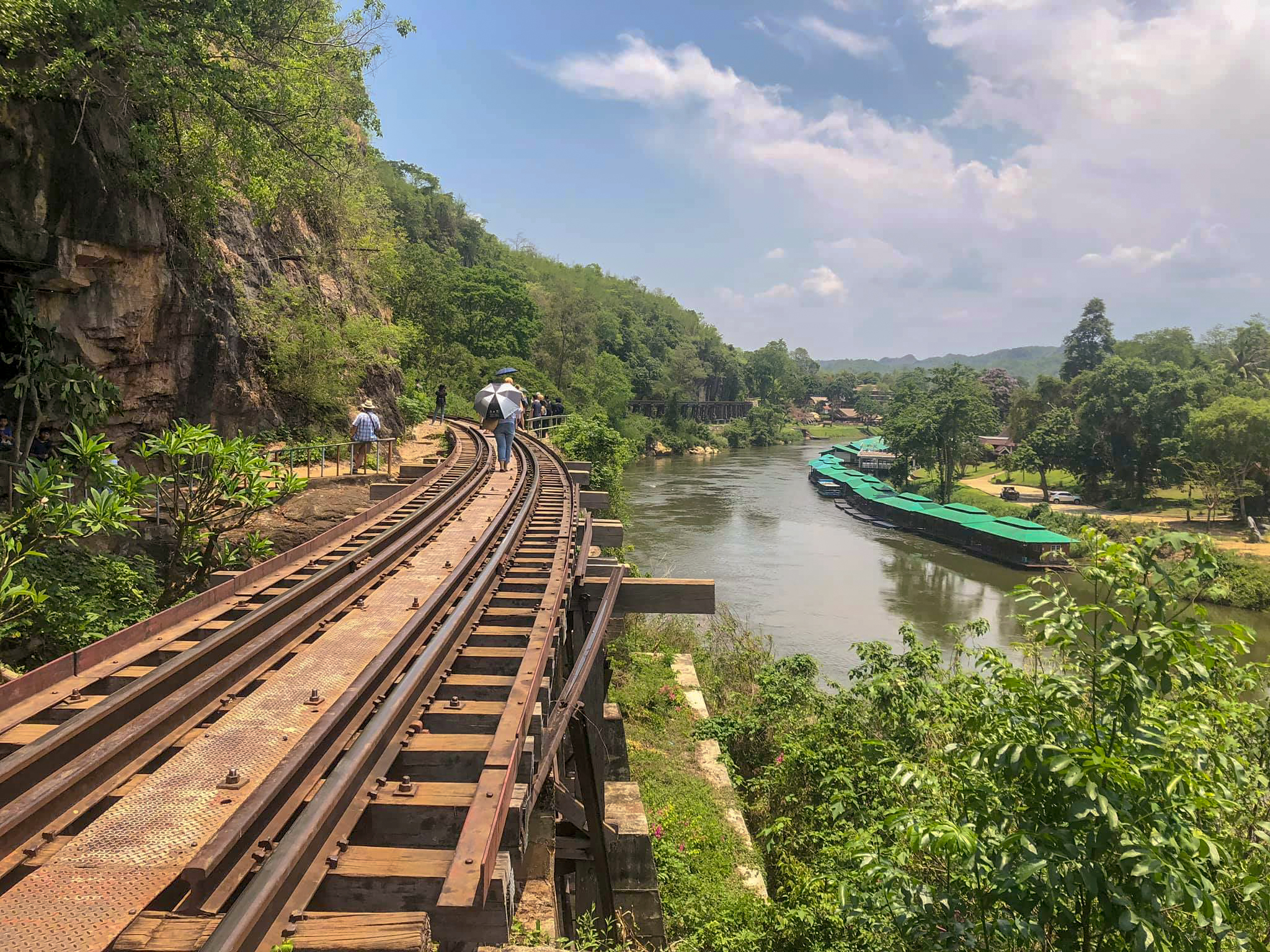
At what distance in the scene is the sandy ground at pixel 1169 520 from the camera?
108 ft

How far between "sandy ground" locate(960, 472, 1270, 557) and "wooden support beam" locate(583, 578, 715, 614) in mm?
23489

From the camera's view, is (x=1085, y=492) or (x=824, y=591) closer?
(x=824, y=591)

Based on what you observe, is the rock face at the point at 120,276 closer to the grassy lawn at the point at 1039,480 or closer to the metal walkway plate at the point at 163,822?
the metal walkway plate at the point at 163,822

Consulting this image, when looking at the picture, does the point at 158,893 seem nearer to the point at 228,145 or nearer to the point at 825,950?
the point at 825,950

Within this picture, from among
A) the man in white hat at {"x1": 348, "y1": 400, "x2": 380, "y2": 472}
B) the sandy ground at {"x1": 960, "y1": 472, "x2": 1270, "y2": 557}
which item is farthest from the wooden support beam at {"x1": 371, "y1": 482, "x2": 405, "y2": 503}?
the sandy ground at {"x1": 960, "y1": 472, "x2": 1270, "y2": 557}

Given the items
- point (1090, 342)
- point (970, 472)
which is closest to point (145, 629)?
point (970, 472)

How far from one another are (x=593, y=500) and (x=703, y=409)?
87274 mm

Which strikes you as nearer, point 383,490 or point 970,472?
point 383,490

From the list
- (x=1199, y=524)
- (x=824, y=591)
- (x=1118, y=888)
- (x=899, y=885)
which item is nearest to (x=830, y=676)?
(x=824, y=591)

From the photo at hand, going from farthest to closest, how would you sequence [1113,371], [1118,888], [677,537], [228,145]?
Result: [1113,371] → [677,537] → [228,145] → [1118,888]

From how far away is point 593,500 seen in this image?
39.3 feet

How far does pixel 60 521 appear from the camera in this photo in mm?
5977

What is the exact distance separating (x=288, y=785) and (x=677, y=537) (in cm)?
2964

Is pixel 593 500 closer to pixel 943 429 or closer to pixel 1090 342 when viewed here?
pixel 943 429
